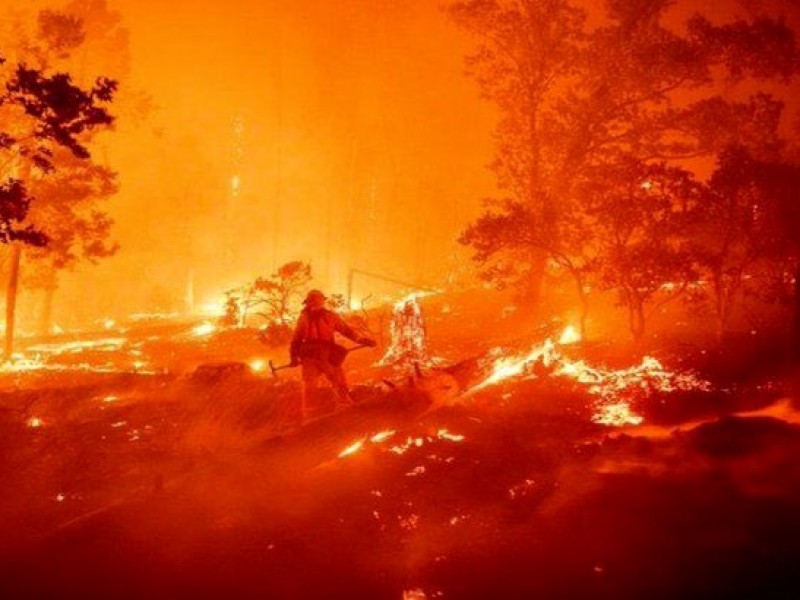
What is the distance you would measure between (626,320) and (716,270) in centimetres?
385

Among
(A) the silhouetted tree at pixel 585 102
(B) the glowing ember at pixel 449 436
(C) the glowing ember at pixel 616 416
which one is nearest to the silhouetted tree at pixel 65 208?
(A) the silhouetted tree at pixel 585 102

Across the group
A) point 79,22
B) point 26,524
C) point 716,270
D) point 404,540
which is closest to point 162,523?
point 26,524

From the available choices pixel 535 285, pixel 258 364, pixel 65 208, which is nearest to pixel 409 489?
pixel 258 364

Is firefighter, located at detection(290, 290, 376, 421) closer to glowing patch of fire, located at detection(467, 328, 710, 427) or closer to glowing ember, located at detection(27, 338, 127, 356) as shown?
glowing patch of fire, located at detection(467, 328, 710, 427)

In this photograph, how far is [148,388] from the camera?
13570 millimetres

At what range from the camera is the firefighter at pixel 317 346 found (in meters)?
10.3

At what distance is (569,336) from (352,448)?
9.64 meters

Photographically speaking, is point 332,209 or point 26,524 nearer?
point 26,524

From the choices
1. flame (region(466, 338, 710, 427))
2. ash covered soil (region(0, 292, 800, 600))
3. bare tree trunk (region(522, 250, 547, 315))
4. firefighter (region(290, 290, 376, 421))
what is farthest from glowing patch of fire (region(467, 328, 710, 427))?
bare tree trunk (region(522, 250, 547, 315))

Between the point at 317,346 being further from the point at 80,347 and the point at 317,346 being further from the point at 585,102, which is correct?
the point at 80,347

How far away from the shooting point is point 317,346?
10273 mm

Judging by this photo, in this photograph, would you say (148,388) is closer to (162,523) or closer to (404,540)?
(162,523)

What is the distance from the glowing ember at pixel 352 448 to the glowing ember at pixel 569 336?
8.50 metres

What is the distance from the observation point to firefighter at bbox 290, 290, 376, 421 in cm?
1027
